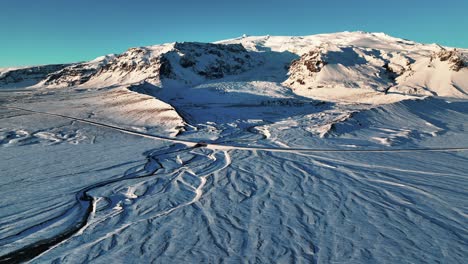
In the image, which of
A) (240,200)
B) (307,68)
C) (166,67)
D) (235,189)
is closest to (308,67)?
(307,68)

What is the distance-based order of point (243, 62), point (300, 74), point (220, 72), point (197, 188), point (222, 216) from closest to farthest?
1. point (222, 216)
2. point (197, 188)
3. point (300, 74)
4. point (220, 72)
5. point (243, 62)

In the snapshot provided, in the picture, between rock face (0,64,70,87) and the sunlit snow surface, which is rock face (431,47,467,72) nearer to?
the sunlit snow surface

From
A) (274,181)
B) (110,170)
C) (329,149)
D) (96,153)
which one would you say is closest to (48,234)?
(110,170)

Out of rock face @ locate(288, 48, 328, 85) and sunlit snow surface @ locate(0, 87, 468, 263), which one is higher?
rock face @ locate(288, 48, 328, 85)

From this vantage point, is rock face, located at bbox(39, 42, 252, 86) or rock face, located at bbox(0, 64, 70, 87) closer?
rock face, located at bbox(39, 42, 252, 86)

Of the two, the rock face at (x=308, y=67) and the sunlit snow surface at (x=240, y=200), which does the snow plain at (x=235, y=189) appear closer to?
the sunlit snow surface at (x=240, y=200)

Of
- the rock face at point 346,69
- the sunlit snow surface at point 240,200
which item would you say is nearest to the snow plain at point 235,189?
the sunlit snow surface at point 240,200

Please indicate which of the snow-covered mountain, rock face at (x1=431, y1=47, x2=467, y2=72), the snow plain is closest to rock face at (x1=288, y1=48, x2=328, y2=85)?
the snow-covered mountain

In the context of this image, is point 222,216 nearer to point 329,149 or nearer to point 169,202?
point 169,202
